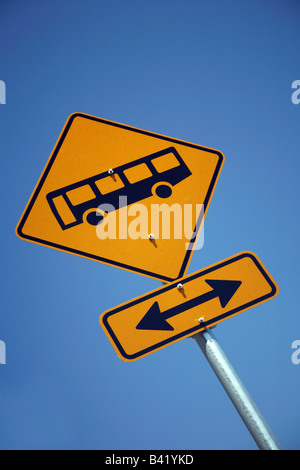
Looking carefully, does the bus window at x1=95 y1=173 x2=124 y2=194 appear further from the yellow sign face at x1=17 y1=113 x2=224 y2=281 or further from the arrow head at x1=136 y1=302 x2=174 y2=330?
the arrow head at x1=136 y1=302 x2=174 y2=330

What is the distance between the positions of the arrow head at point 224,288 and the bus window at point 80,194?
0.57 m

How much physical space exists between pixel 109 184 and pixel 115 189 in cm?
4

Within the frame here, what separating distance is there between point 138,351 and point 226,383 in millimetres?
327

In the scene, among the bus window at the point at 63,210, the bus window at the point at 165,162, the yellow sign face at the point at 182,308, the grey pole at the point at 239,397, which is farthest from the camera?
the bus window at the point at 165,162

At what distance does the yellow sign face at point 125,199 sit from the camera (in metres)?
1.51

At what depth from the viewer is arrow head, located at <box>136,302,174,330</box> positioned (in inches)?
56.2

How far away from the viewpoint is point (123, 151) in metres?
1.67

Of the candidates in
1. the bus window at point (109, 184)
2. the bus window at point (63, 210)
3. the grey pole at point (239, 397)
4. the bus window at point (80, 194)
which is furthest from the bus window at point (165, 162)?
the grey pole at point (239, 397)

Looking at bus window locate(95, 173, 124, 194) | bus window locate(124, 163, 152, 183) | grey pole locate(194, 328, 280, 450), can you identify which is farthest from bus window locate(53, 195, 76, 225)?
grey pole locate(194, 328, 280, 450)

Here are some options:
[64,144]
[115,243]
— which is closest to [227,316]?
[115,243]

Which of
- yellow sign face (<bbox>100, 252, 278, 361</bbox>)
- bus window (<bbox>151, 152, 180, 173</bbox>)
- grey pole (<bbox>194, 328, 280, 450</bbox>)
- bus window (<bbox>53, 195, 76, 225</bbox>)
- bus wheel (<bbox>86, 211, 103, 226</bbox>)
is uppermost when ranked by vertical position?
bus window (<bbox>151, 152, 180, 173</bbox>)

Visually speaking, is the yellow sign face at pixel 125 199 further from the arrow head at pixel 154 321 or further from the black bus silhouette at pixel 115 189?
the arrow head at pixel 154 321

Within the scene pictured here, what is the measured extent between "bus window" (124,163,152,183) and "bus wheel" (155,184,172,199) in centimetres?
8

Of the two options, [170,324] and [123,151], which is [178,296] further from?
[123,151]
